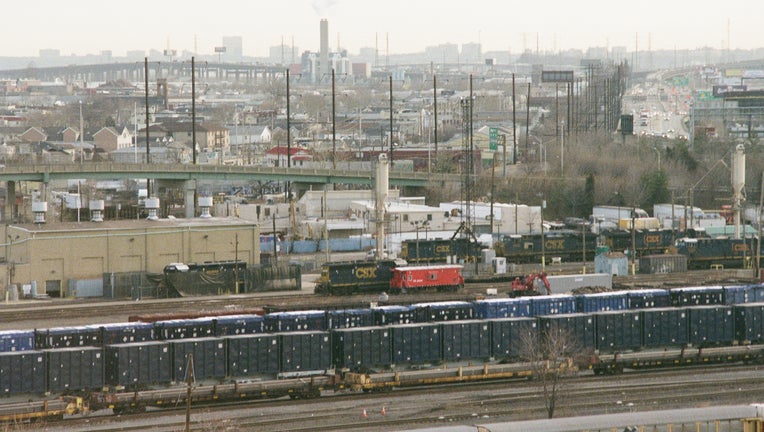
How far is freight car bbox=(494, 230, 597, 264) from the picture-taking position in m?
57.1

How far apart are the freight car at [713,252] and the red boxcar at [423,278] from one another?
511 inches

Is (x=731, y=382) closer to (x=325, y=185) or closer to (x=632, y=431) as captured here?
(x=632, y=431)

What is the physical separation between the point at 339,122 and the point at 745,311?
144 m

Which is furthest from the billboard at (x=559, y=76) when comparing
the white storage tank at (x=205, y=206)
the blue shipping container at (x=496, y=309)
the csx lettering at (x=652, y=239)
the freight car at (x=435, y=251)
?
the blue shipping container at (x=496, y=309)

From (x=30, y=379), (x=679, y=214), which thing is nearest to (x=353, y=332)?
(x=30, y=379)

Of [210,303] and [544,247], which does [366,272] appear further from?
[544,247]

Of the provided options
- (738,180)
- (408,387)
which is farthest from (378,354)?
(738,180)

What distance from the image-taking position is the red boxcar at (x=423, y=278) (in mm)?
48000

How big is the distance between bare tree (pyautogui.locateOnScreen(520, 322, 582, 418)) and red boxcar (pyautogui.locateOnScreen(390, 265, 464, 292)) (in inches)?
576

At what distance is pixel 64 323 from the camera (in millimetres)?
41156

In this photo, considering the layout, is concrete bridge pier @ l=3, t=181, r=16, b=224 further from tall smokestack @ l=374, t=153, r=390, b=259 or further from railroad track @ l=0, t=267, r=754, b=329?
tall smokestack @ l=374, t=153, r=390, b=259

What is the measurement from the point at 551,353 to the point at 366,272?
17073 millimetres

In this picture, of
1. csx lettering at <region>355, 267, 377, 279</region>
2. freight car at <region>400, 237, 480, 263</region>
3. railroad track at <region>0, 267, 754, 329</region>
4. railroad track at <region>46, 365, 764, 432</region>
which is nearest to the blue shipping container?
A: railroad track at <region>46, 365, 764, 432</region>

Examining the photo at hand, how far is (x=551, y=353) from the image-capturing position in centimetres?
3188
